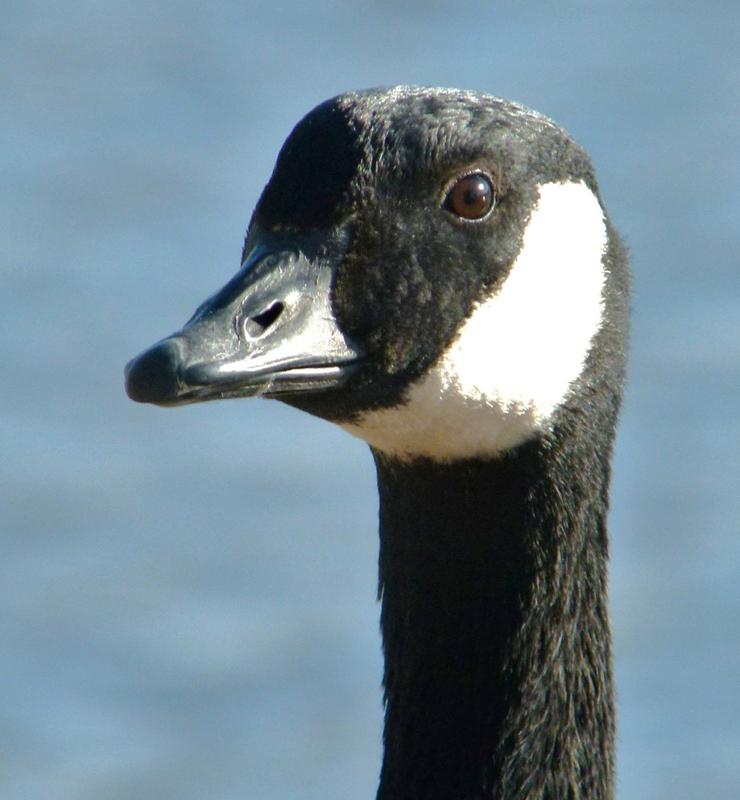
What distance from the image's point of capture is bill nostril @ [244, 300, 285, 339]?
3.86 meters

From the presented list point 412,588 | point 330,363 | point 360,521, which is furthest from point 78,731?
point 330,363

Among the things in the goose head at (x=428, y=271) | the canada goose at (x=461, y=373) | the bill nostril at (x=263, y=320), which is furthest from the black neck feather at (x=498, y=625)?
the bill nostril at (x=263, y=320)

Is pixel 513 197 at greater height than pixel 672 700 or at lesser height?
lesser

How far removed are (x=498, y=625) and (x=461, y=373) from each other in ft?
2.04

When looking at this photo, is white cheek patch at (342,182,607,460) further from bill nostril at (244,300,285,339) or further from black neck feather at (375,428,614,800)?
bill nostril at (244,300,285,339)

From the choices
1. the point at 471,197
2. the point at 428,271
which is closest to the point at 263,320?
the point at 428,271

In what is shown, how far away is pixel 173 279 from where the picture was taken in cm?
883

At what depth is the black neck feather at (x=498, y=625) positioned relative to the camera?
13.9 ft

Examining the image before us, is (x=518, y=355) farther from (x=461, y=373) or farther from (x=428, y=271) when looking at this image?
(x=428, y=271)

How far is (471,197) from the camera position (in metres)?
4.12

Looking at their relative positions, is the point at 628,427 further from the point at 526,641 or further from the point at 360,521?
the point at 526,641

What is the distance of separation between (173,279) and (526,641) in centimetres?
475

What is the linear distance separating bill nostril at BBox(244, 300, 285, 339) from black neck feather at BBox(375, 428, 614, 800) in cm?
50

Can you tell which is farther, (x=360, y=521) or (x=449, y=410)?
(x=360, y=521)
